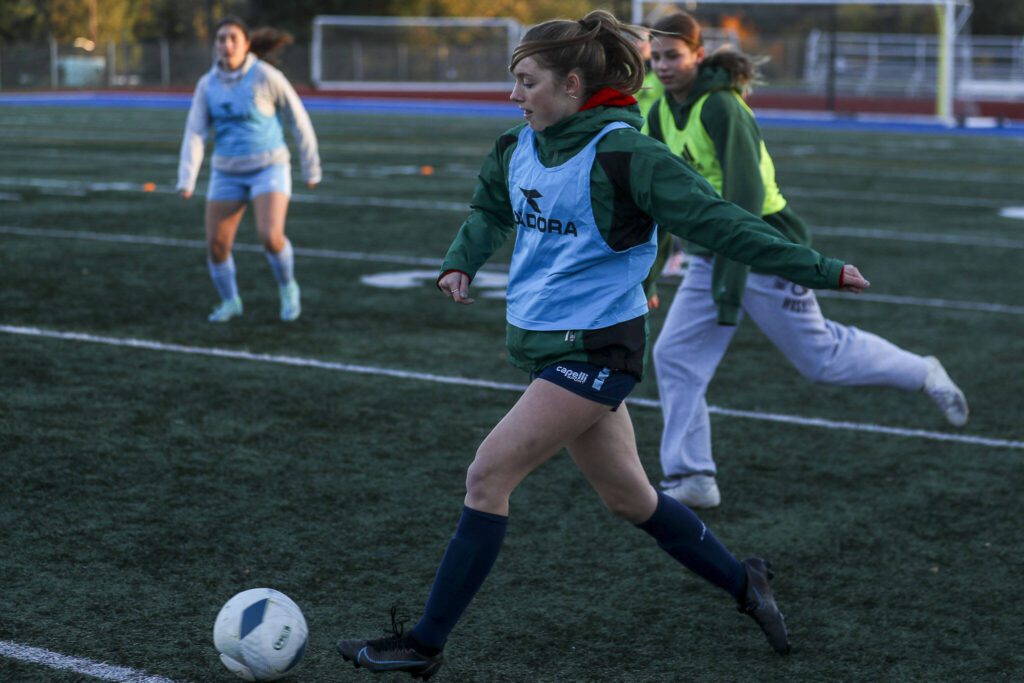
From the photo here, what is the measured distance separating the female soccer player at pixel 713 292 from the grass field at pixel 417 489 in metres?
0.39

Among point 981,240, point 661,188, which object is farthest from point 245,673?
point 981,240

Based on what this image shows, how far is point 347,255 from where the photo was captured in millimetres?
13070

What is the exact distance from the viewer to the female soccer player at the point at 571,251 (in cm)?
388

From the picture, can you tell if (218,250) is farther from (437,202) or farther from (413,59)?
(413,59)

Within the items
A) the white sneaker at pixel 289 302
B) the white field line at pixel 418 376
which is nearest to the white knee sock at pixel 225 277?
the white sneaker at pixel 289 302

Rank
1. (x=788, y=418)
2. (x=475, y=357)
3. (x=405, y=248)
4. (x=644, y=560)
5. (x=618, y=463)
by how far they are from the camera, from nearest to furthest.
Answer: (x=618, y=463) < (x=644, y=560) < (x=788, y=418) < (x=475, y=357) < (x=405, y=248)

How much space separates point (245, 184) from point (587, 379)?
242 inches

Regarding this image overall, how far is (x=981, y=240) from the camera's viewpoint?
1483 cm

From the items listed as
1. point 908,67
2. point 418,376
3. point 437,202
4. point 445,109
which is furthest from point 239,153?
point 908,67

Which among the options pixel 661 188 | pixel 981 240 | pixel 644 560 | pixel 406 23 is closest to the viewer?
pixel 661 188

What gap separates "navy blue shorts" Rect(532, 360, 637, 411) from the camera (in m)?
3.97

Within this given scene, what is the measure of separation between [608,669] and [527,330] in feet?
3.49

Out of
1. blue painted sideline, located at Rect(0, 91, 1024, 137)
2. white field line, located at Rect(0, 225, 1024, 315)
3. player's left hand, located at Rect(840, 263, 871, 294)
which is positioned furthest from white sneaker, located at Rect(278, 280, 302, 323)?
blue painted sideline, located at Rect(0, 91, 1024, 137)

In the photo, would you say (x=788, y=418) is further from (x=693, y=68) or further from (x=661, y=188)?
(x=661, y=188)
